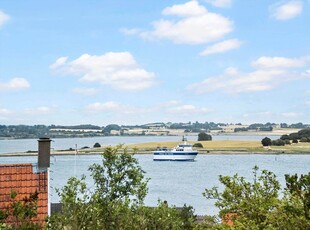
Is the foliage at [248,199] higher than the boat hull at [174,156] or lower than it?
higher

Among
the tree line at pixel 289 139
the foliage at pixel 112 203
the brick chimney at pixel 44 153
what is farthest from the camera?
the tree line at pixel 289 139

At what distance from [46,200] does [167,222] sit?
5.33 m

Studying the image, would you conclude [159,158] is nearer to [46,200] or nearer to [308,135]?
[308,135]

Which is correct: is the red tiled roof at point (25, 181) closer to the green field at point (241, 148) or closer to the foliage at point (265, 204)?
the foliage at point (265, 204)

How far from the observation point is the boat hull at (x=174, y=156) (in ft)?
423

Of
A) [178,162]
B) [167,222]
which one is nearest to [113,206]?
[167,222]

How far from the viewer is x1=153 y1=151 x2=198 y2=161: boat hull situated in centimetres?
12890

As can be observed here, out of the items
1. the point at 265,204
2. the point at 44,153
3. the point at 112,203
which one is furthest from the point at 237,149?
the point at 265,204

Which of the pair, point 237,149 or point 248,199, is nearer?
point 248,199

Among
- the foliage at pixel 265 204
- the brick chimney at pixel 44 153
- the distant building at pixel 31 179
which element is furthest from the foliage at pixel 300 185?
the brick chimney at pixel 44 153

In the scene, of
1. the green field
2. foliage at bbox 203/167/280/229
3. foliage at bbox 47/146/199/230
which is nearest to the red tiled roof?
foliage at bbox 47/146/199/230

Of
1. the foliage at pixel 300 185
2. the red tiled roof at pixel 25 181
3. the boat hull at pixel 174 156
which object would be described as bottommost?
the boat hull at pixel 174 156

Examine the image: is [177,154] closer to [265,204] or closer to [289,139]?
[289,139]

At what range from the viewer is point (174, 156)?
427ft
